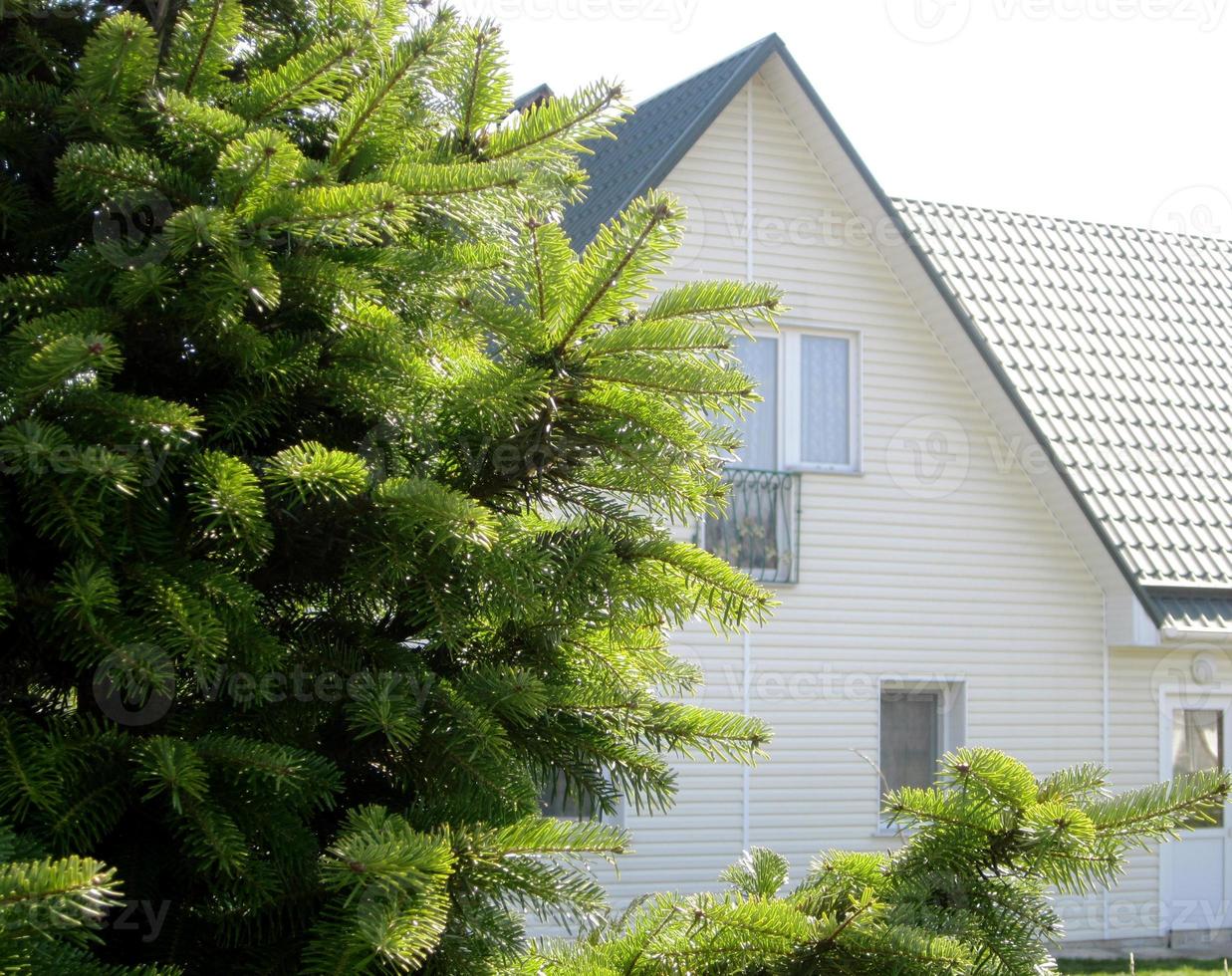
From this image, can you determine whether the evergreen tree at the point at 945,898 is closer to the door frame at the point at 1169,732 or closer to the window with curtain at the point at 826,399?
the window with curtain at the point at 826,399

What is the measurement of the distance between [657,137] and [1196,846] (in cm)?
983

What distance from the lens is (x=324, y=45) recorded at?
196 centimetres

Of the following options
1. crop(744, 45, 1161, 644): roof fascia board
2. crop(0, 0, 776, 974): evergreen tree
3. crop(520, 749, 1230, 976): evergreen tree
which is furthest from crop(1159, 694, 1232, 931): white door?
crop(0, 0, 776, 974): evergreen tree

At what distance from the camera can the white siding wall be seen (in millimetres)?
12922

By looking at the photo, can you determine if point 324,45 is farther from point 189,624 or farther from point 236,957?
point 236,957

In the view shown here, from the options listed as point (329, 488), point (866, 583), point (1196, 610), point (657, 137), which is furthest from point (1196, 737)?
point (329, 488)

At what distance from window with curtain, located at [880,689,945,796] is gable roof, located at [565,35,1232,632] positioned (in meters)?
2.46

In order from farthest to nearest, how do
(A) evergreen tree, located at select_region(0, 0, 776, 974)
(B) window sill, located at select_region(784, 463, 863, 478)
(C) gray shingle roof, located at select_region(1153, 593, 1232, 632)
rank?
1. (C) gray shingle roof, located at select_region(1153, 593, 1232, 632)
2. (B) window sill, located at select_region(784, 463, 863, 478)
3. (A) evergreen tree, located at select_region(0, 0, 776, 974)

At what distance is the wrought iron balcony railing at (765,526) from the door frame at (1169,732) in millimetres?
4909

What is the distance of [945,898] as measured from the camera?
1.99 meters

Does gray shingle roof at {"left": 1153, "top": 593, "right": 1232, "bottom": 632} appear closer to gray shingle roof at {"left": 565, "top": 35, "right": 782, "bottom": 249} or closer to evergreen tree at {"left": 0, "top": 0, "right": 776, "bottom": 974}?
gray shingle roof at {"left": 565, "top": 35, "right": 782, "bottom": 249}

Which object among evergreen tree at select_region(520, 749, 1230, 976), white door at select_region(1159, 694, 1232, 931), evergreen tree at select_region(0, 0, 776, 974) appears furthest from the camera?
white door at select_region(1159, 694, 1232, 931)

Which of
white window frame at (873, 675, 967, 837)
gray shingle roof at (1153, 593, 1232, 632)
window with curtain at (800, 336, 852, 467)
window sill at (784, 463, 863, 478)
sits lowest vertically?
white window frame at (873, 675, 967, 837)

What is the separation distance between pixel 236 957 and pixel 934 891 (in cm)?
101
